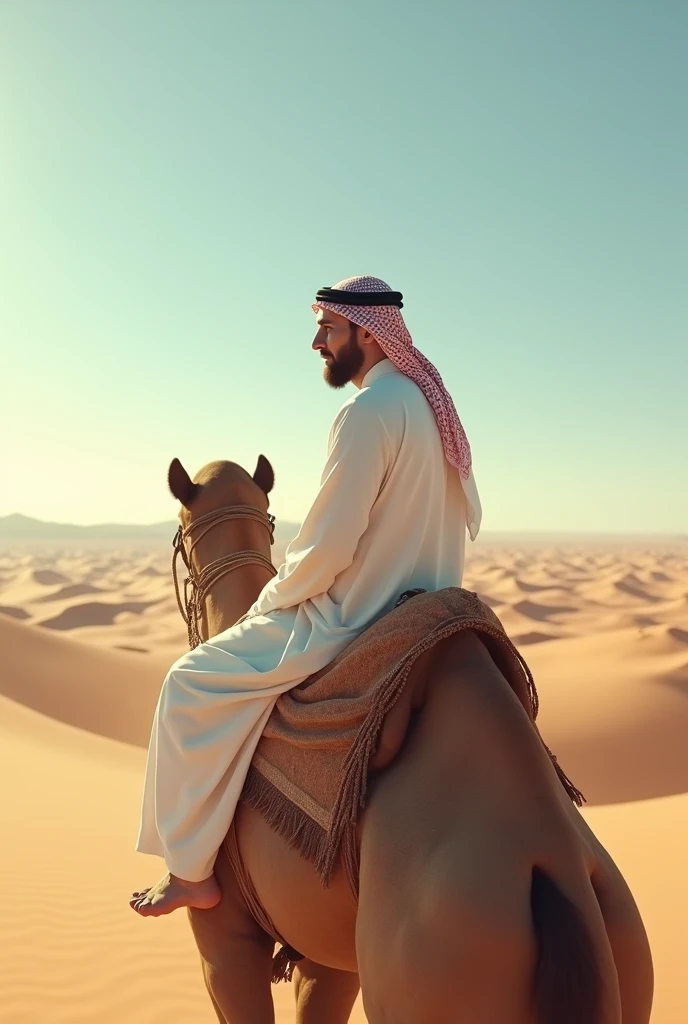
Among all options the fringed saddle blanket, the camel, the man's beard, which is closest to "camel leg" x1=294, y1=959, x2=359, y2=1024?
the camel

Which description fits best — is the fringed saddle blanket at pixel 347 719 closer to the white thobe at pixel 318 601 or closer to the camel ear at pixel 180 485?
the white thobe at pixel 318 601

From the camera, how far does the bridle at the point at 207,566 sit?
12.4 ft

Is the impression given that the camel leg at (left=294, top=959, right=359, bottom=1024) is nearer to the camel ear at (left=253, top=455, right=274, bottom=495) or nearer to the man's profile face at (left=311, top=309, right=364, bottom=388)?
the camel ear at (left=253, top=455, right=274, bottom=495)

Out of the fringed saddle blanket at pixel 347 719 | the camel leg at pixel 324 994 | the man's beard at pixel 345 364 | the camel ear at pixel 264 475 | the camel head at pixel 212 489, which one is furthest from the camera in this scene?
the camel ear at pixel 264 475

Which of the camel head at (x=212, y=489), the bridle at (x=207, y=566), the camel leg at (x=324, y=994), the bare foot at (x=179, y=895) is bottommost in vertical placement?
the camel leg at (x=324, y=994)

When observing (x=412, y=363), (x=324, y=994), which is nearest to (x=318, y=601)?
(x=412, y=363)

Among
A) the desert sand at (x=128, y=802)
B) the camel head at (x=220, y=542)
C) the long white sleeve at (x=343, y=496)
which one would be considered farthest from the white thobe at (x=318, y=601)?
the desert sand at (x=128, y=802)

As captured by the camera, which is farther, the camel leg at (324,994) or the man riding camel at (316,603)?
the camel leg at (324,994)

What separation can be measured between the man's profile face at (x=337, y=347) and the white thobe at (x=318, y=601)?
0.26 meters

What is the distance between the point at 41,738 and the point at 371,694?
11.5 meters

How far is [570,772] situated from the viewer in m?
13.2

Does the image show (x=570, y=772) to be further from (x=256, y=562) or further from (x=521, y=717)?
(x=521, y=717)

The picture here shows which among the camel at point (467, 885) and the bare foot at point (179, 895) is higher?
the camel at point (467, 885)

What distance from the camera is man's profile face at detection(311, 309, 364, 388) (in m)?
3.27
